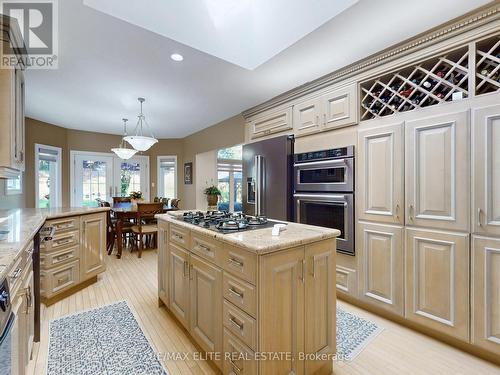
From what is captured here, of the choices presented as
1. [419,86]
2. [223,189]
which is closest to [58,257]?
[419,86]

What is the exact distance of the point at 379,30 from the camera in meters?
1.93

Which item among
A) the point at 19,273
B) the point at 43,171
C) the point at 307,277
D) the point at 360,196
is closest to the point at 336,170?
the point at 360,196

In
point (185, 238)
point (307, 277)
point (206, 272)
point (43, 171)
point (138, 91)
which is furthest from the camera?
point (43, 171)

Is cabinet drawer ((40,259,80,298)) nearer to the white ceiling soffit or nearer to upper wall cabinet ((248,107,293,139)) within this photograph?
the white ceiling soffit

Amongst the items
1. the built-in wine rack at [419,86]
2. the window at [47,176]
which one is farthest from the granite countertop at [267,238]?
the window at [47,176]

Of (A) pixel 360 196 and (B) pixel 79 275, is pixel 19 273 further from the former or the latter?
(A) pixel 360 196

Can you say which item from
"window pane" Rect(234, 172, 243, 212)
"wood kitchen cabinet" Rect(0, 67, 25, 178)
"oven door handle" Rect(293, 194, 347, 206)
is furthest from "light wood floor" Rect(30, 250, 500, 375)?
"window pane" Rect(234, 172, 243, 212)

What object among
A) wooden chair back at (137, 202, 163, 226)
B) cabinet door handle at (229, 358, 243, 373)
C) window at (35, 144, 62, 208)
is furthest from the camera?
window at (35, 144, 62, 208)

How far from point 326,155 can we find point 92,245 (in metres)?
2.93

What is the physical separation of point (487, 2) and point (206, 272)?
8.43 feet

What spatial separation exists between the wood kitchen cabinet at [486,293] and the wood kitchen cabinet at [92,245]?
12.0ft

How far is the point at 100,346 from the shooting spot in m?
1.88

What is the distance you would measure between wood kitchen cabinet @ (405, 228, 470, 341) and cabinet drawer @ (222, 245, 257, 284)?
5.15 feet

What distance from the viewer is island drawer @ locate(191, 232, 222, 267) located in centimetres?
150
